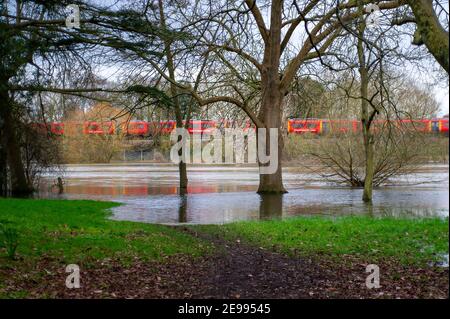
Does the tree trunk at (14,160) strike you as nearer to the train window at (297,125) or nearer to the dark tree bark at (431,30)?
the train window at (297,125)

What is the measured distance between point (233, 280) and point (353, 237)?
155 inches

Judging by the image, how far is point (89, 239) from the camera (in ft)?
32.9

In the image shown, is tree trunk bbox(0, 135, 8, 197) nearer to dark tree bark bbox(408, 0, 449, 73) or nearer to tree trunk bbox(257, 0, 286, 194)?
tree trunk bbox(257, 0, 286, 194)

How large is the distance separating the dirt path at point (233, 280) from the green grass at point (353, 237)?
73 centimetres

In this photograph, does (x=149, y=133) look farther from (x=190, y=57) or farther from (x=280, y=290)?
(x=280, y=290)

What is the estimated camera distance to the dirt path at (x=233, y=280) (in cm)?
645

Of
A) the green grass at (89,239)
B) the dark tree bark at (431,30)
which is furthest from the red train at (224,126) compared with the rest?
the dark tree bark at (431,30)

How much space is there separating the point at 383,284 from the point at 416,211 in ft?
30.2

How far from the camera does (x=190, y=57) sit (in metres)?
18.6

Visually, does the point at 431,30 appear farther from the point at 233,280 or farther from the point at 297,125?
the point at 297,125

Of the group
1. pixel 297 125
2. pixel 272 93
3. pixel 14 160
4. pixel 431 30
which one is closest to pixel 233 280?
pixel 431 30

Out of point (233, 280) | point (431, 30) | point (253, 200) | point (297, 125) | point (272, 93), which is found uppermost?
point (272, 93)

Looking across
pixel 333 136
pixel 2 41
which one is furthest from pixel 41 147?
pixel 2 41

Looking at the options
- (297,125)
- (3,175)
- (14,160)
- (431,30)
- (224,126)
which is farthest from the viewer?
(297,125)
